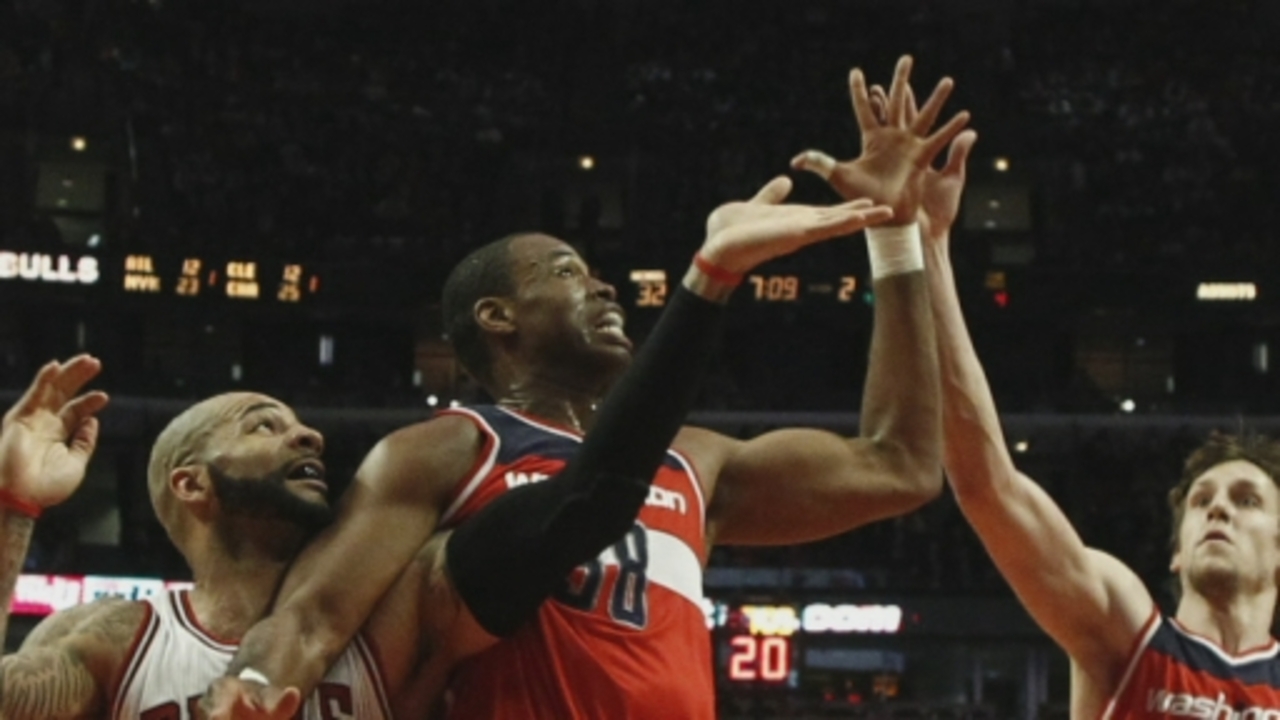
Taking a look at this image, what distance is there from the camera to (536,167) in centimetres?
3089

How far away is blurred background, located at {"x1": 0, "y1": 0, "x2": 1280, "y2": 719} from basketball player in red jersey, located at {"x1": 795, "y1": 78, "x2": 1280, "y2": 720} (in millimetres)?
19252

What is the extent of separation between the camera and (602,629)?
381cm

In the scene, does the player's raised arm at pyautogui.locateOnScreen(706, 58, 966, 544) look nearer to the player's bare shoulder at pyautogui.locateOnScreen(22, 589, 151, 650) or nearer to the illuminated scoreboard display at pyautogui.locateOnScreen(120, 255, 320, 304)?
the player's bare shoulder at pyautogui.locateOnScreen(22, 589, 151, 650)

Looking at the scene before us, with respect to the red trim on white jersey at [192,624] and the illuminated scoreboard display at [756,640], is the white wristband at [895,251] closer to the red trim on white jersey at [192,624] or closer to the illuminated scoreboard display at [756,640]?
the red trim on white jersey at [192,624]

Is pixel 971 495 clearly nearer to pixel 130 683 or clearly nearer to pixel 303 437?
pixel 303 437

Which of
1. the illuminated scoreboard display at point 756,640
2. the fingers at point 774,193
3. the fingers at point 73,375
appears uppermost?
the fingers at point 774,193

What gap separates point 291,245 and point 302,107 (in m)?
3.21

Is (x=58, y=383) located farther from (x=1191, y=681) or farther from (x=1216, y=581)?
(x=1216, y=581)

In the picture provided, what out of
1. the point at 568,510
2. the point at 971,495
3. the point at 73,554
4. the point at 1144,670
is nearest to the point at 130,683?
the point at 568,510

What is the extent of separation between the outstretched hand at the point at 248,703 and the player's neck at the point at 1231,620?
2.82 m

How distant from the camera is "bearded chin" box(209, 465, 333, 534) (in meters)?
4.07

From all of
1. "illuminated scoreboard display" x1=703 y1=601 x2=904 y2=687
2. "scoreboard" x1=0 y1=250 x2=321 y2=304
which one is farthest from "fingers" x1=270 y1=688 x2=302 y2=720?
"scoreboard" x1=0 y1=250 x2=321 y2=304

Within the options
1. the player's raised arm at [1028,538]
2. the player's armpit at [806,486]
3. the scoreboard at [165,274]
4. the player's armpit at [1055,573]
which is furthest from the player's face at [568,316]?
the scoreboard at [165,274]

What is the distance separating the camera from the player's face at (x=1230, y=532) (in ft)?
17.5
